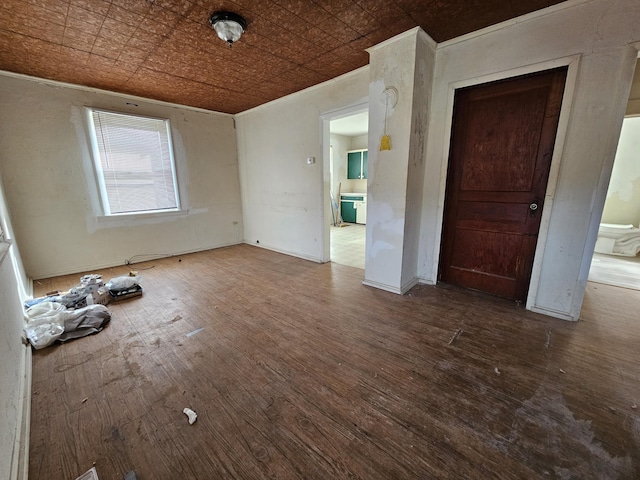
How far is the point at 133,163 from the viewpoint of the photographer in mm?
4055

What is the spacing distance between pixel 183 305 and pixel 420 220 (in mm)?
2834

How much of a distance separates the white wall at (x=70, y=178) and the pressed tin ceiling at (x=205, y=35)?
346mm

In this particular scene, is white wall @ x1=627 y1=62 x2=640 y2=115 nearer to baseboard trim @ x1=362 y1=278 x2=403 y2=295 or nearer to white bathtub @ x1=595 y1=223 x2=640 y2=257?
white bathtub @ x1=595 y1=223 x2=640 y2=257

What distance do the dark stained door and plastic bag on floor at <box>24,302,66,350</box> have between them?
12.6 ft

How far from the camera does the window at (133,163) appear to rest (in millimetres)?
3775

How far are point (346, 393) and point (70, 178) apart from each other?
4.52 meters

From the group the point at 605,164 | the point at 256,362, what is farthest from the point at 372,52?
the point at 256,362

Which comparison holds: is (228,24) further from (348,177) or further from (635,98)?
(348,177)

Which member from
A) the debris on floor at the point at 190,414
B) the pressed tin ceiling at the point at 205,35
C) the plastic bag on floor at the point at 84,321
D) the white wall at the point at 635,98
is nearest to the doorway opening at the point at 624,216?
the white wall at the point at 635,98

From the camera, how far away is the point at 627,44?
1865 millimetres

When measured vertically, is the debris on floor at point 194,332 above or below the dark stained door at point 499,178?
below

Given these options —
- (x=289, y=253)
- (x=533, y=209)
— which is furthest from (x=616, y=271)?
(x=289, y=253)

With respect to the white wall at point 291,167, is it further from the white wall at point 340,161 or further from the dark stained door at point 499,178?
the white wall at point 340,161

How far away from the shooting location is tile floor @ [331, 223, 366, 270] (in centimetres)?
420
